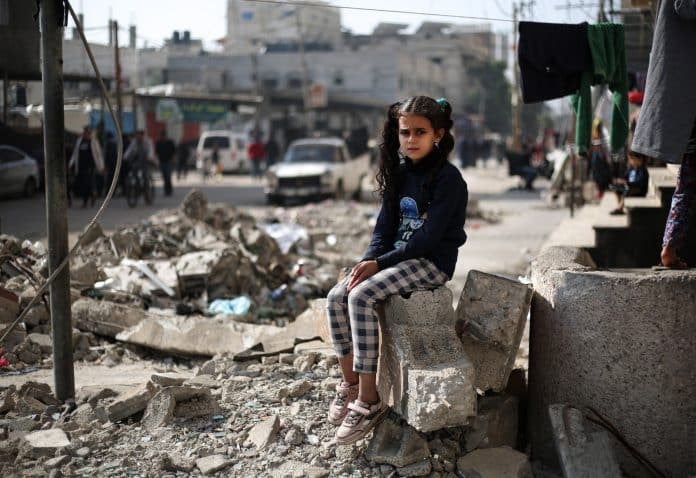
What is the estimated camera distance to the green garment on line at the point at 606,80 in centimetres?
550

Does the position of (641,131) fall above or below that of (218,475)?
above

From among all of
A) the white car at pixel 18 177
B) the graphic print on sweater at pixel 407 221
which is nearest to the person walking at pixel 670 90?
the graphic print on sweater at pixel 407 221

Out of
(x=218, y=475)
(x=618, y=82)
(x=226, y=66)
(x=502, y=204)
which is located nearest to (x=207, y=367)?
(x=218, y=475)

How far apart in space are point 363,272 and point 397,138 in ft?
2.45

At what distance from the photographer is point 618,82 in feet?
19.0

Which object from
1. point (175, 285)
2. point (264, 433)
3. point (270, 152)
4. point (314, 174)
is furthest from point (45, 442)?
point (270, 152)

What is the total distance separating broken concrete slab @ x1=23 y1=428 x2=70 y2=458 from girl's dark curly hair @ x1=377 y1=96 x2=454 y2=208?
1864mm

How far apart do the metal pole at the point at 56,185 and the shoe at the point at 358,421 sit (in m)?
1.66

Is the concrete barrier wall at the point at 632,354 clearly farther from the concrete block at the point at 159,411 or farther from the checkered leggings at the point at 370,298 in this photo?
the concrete block at the point at 159,411

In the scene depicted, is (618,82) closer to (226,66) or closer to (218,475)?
(218,475)

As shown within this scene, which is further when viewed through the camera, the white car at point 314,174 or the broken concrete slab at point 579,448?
the white car at point 314,174

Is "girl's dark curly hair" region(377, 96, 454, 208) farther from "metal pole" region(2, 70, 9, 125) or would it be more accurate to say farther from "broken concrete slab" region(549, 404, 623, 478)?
"metal pole" region(2, 70, 9, 125)

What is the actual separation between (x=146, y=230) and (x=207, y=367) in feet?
17.4

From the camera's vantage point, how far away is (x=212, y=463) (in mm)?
3693
